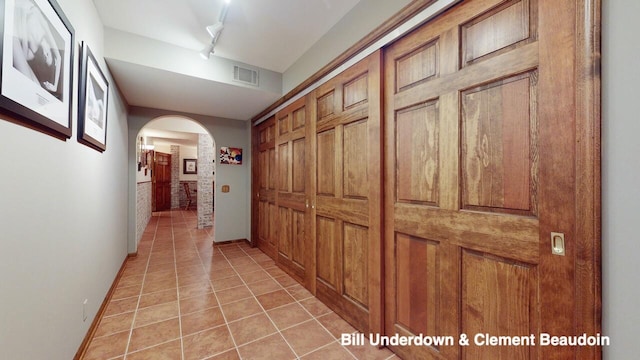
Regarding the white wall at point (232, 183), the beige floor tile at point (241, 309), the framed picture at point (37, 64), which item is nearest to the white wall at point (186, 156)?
the white wall at point (232, 183)

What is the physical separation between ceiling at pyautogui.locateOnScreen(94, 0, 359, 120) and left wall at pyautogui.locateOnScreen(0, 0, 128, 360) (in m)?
0.26

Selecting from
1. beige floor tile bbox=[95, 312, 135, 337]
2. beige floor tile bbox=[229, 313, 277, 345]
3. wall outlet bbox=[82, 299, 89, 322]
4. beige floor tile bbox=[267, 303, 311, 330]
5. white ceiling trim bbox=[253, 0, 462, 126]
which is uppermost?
white ceiling trim bbox=[253, 0, 462, 126]

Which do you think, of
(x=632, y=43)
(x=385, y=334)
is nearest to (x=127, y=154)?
(x=385, y=334)

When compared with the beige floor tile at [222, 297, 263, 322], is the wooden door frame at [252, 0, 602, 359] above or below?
above

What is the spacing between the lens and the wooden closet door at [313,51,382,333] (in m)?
1.81

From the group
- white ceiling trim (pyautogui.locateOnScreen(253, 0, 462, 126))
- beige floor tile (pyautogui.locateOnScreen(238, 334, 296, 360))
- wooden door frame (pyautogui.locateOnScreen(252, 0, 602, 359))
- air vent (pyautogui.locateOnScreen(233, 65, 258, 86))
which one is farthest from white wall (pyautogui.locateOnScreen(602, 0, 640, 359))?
air vent (pyautogui.locateOnScreen(233, 65, 258, 86))

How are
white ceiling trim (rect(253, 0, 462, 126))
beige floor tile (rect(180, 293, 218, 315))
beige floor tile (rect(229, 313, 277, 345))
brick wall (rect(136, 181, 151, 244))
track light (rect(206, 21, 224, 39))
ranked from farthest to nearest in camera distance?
brick wall (rect(136, 181, 151, 244))
beige floor tile (rect(180, 293, 218, 315))
track light (rect(206, 21, 224, 39))
beige floor tile (rect(229, 313, 277, 345))
white ceiling trim (rect(253, 0, 462, 126))

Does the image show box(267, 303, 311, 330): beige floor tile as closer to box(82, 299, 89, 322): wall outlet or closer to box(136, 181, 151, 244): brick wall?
box(82, 299, 89, 322): wall outlet

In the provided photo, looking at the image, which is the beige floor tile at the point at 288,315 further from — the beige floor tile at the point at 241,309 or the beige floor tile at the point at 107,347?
the beige floor tile at the point at 107,347

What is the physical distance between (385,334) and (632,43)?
1.98 meters

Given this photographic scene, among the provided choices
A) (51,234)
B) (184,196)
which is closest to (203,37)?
(51,234)

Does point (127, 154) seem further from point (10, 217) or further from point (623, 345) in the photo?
point (623, 345)

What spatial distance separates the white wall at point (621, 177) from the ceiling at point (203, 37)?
5.37 ft

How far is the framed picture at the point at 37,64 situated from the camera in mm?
892
